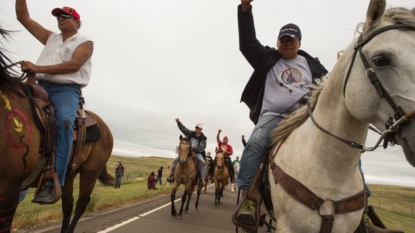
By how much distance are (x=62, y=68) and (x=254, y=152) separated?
248 centimetres

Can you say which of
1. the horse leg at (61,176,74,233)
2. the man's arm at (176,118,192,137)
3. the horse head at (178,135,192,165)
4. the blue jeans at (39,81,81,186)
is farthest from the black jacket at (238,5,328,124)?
the man's arm at (176,118,192,137)

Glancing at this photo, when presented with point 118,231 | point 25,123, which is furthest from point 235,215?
point 118,231

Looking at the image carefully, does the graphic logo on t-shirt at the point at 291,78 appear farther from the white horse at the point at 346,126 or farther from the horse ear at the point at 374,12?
the horse ear at the point at 374,12

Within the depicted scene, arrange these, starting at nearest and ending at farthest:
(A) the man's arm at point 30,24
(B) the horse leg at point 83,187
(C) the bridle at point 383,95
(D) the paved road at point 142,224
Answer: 1. (C) the bridle at point 383,95
2. (A) the man's arm at point 30,24
3. (B) the horse leg at point 83,187
4. (D) the paved road at point 142,224

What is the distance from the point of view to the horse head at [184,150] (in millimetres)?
11350

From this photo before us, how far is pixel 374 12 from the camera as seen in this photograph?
202 cm

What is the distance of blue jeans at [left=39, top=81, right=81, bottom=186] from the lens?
10.9 feet

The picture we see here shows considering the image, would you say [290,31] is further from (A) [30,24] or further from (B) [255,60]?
(A) [30,24]

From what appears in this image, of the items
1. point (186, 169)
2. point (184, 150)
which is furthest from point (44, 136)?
point (186, 169)

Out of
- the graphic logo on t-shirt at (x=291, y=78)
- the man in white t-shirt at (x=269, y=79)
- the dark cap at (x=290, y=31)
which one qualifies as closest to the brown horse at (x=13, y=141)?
the man in white t-shirt at (x=269, y=79)

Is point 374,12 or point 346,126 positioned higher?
point 374,12

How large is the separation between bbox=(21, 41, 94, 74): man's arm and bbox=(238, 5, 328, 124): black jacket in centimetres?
197

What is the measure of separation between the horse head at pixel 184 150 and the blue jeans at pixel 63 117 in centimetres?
787

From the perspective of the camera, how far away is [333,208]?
2.41 metres
